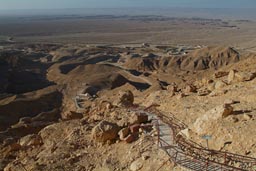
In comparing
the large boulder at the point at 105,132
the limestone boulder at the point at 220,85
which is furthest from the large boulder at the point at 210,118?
the limestone boulder at the point at 220,85

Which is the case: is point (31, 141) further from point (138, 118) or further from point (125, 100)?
point (125, 100)

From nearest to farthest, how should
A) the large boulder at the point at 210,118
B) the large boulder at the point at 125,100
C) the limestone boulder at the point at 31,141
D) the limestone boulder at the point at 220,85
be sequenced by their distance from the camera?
the large boulder at the point at 210,118 < the limestone boulder at the point at 31,141 < the limestone boulder at the point at 220,85 < the large boulder at the point at 125,100

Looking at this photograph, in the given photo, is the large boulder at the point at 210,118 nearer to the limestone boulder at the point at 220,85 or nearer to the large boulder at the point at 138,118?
the large boulder at the point at 138,118

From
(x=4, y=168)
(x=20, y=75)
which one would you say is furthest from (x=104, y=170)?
(x=20, y=75)

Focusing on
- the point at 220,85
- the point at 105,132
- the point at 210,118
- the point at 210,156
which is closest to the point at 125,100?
the point at 220,85

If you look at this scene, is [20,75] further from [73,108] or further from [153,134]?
[153,134]

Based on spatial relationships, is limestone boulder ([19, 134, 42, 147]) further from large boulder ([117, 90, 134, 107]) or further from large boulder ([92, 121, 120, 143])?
large boulder ([117, 90, 134, 107])

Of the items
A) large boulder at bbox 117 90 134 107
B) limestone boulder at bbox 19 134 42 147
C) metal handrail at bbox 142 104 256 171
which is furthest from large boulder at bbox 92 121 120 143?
large boulder at bbox 117 90 134 107

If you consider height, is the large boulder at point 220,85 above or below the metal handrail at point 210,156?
below
